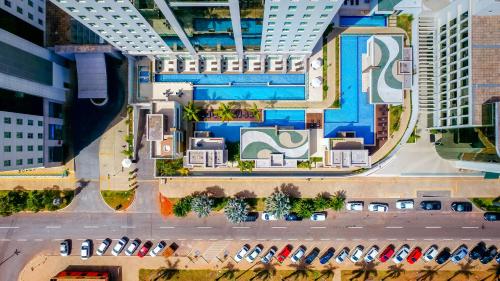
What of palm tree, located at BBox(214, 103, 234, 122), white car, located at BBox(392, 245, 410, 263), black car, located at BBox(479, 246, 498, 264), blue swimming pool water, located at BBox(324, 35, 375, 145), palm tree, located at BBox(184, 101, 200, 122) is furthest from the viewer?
white car, located at BBox(392, 245, 410, 263)

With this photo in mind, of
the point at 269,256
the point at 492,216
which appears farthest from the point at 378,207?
the point at 269,256

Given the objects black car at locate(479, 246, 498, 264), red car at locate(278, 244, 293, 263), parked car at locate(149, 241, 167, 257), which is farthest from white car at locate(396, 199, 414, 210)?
parked car at locate(149, 241, 167, 257)

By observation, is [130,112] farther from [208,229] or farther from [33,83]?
[208,229]

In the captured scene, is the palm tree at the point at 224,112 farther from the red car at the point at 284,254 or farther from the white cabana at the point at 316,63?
the red car at the point at 284,254

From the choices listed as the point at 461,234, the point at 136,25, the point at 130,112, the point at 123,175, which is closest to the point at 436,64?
the point at 461,234

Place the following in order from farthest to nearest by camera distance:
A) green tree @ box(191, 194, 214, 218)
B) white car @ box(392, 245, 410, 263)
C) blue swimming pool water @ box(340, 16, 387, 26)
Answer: white car @ box(392, 245, 410, 263)
blue swimming pool water @ box(340, 16, 387, 26)
green tree @ box(191, 194, 214, 218)

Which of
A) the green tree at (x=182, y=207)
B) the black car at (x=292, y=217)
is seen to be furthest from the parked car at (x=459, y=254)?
the green tree at (x=182, y=207)

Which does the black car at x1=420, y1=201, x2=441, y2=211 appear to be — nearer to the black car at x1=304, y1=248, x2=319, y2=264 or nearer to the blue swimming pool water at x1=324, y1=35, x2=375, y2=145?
the blue swimming pool water at x1=324, y1=35, x2=375, y2=145
